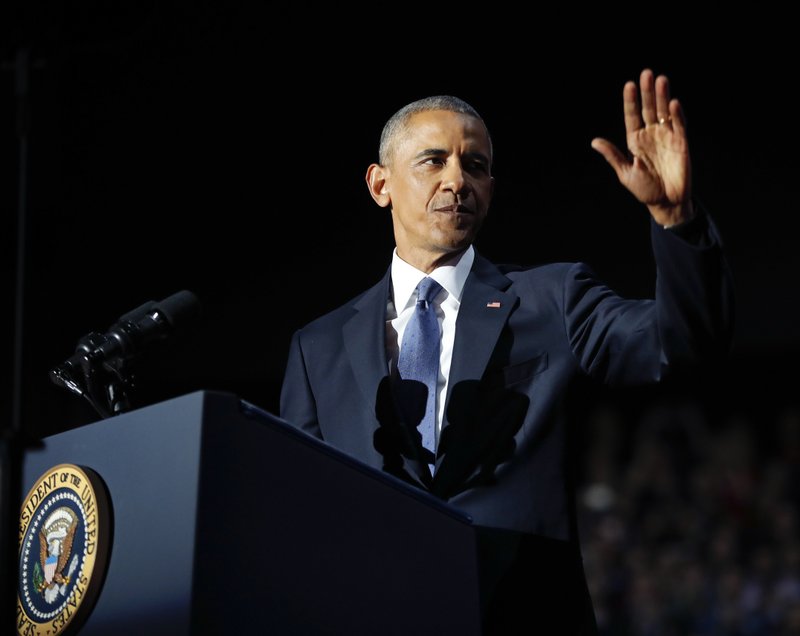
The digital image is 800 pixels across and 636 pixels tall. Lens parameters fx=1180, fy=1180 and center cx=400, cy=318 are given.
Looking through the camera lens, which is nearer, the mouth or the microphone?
the microphone

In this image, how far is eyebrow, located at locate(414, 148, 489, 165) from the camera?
200 cm

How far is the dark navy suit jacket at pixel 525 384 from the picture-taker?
1.61 m

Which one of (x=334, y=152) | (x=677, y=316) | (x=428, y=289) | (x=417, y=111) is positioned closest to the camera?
A: (x=677, y=316)

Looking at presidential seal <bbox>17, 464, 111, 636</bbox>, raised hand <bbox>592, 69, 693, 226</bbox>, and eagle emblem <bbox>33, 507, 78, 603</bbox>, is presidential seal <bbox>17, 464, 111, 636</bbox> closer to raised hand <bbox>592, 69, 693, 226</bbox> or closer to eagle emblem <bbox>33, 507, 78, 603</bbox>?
eagle emblem <bbox>33, 507, 78, 603</bbox>

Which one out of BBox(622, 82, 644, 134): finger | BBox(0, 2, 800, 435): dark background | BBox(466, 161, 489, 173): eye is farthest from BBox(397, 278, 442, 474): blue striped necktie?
BBox(0, 2, 800, 435): dark background

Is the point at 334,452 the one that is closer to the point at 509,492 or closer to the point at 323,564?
the point at 323,564

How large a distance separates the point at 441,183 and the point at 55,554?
0.89m

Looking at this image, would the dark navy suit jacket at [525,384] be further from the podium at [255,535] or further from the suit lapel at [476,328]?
the podium at [255,535]

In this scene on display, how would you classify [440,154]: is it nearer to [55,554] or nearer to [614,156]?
[614,156]

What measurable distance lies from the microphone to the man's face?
0.48 metres

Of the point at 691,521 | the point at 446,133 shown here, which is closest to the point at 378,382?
the point at 446,133

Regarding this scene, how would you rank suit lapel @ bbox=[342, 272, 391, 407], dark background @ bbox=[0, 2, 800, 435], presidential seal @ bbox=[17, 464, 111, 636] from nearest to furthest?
presidential seal @ bbox=[17, 464, 111, 636] < suit lapel @ bbox=[342, 272, 391, 407] < dark background @ bbox=[0, 2, 800, 435]

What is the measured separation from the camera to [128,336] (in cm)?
163

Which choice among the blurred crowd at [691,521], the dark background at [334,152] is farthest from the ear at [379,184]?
the blurred crowd at [691,521]
